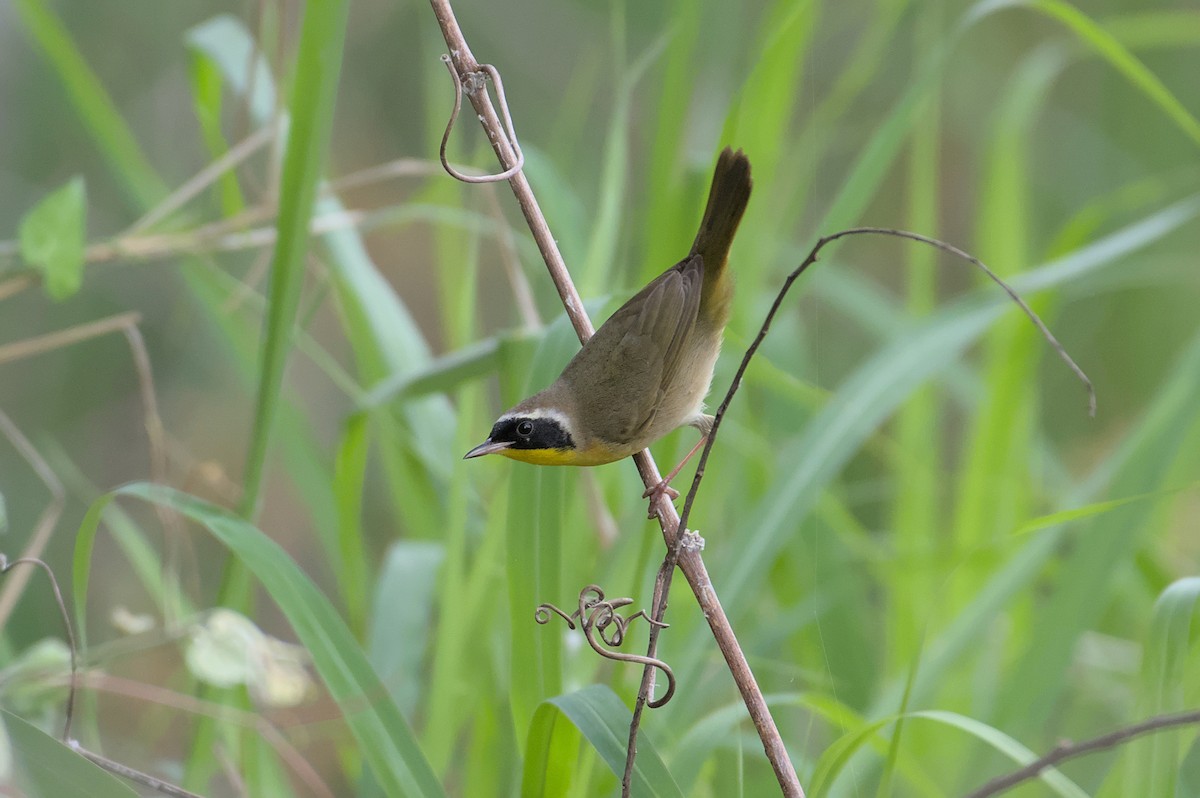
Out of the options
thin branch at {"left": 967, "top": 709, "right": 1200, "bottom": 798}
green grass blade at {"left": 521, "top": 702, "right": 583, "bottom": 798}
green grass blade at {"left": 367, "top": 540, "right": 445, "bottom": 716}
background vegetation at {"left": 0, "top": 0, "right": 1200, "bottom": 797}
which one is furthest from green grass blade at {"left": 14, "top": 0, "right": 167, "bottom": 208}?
thin branch at {"left": 967, "top": 709, "right": 1200, "bottom": 798}

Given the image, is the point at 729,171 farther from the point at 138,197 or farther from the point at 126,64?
the point at 126,64

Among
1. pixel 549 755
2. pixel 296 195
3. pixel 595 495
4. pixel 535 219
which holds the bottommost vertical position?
pixel 549 755

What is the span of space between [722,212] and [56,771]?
1351mm

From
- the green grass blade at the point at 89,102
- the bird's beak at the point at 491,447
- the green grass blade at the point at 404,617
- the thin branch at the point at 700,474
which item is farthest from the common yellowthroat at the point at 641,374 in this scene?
the green grass blade at the point at 89,102

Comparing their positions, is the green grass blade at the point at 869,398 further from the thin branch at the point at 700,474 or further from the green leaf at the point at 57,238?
the green leaf at the point at 57,238

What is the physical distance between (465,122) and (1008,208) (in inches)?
64.6

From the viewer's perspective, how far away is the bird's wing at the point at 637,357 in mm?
1871

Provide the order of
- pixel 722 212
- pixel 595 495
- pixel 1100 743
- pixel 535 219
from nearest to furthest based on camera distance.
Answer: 1. pixel 1100 743
2. pixel 535 219
3. pixel 722 212
4. pixel 595 495

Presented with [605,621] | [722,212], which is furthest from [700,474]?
[722,212]

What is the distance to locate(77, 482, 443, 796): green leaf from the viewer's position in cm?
A: 154

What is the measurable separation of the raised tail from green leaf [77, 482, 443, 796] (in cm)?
91

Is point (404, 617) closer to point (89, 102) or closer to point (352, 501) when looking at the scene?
point (352, 501)

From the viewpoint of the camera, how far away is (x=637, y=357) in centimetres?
195

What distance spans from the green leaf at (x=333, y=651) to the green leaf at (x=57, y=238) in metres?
0.78
